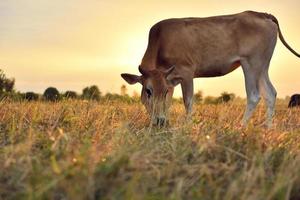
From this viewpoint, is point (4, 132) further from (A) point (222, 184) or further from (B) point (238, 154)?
(A) point (222, 184)

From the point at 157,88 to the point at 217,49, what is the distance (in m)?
2.64

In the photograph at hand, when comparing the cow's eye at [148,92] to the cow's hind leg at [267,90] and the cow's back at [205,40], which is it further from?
the cow's hind leg at [267,90]

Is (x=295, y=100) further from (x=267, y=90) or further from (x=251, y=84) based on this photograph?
(x=251, y=84)

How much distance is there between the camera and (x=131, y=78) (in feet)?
32.4

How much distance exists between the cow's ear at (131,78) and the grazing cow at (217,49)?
0.69 meters

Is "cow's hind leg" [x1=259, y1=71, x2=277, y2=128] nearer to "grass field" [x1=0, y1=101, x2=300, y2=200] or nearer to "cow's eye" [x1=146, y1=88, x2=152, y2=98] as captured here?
"cow's eye" [x1=146, y1=88, x2=152, y2=98]

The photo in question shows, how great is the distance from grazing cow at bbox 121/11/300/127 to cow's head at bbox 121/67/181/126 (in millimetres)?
697

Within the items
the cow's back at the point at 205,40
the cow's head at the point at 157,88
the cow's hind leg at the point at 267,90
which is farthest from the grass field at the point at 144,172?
the cow's hind leg at the point at 267,90

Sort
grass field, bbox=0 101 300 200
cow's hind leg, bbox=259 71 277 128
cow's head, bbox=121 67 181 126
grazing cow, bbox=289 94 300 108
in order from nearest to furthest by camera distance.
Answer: grass field, bbox=0 101 300 200
cow's head, bbox=121 67 181 126
cow's hind leg, bbox=259 71 277 128
grazing cow, bbox=289 94 300 108

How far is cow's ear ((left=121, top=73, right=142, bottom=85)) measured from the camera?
975 centimetres

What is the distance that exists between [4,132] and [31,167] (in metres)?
2.81

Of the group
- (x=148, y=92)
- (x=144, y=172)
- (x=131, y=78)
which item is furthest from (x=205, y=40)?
(x=144, y=172)

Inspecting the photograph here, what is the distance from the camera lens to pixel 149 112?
31.4ft

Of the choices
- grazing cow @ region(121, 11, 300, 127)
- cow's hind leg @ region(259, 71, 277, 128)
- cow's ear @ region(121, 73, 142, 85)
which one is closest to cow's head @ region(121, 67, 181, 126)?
cow's ear @ region(121, 73, 142, 85)
